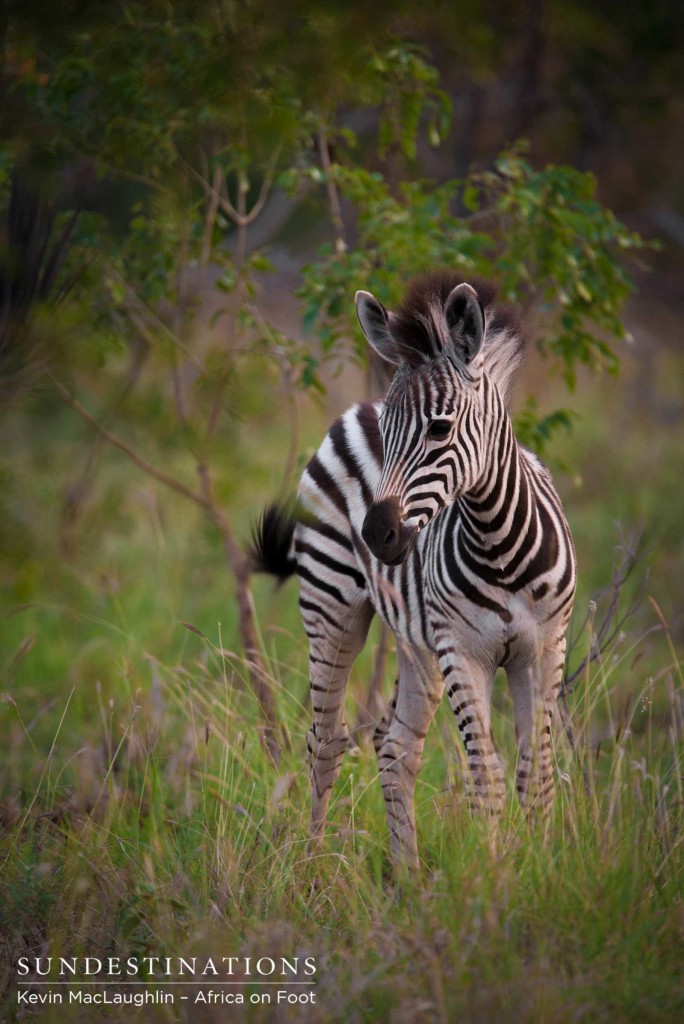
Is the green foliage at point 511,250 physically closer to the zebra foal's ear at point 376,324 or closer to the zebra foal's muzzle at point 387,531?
the zebra foal's ear at point 376,324

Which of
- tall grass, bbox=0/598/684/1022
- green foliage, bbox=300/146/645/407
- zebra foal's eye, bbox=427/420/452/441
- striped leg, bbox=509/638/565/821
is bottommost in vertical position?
tall grass, bbox=0/598/684/1022

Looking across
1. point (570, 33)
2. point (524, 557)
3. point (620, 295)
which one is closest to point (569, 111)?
point (570, 33)

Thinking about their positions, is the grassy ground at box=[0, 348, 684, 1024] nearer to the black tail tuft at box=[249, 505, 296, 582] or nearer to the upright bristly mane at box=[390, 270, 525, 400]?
the black tail tuft at box=[249, 505, 296, 582]

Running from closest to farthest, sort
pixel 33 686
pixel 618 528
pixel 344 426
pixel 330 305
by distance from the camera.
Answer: pixel 618 528
pixel 344 426
pixel 330 305
pixel 33 686

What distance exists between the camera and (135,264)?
556cm

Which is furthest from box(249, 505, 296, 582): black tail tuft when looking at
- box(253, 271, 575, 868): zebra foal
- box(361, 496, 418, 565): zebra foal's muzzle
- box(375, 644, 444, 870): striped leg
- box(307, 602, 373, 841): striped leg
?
box(361, 496, 418, 565): zebra foal's muzzle

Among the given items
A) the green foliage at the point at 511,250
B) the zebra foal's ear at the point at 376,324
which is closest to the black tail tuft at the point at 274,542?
the green foliage at the point at 511,250

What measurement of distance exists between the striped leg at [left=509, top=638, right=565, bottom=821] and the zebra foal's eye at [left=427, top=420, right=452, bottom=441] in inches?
33.5

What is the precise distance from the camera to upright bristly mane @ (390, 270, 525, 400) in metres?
3.57

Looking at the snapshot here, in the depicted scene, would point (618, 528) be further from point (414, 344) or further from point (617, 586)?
point (414, 344)

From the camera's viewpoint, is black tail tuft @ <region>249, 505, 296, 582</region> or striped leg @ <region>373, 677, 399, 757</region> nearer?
striped leg @ <region>373, 677, 399, 757</region>

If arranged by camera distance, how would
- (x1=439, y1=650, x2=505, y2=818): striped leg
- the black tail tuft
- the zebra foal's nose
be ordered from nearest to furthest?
the zebra foal's nose → (x1=439, y1=650, x2=505, y2=818): striped leg → the black tail tuft

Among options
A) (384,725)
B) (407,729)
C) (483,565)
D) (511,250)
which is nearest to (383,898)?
(407,729)

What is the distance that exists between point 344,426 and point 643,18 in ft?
23.2
